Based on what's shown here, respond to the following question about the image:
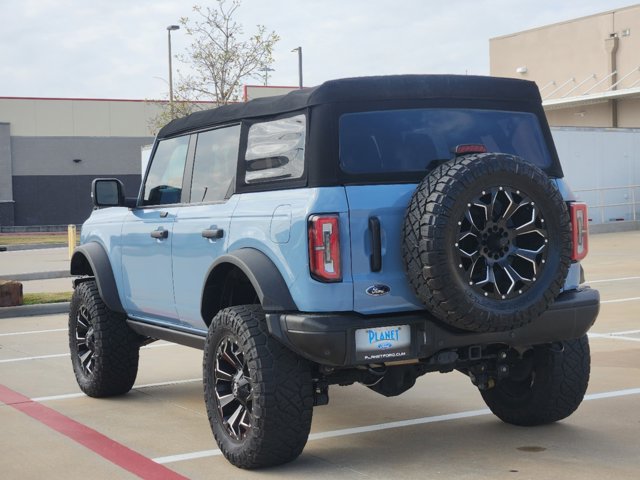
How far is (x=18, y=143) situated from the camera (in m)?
53.8

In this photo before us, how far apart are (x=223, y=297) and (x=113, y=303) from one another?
1.74m

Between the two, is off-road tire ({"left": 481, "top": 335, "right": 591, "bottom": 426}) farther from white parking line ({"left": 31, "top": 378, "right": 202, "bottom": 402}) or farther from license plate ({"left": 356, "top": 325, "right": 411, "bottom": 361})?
white parking line ({"left": 31, "top": 378, "right": 202, "bottom": 402})

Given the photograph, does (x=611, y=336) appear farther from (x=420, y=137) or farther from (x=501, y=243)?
(x=501, y=243)

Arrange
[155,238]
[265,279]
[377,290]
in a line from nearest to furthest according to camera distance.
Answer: [377,290] → [265,279] → [155,238]

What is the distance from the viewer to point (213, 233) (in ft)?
20.7

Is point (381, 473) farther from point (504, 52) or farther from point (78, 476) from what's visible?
point (504, 52)

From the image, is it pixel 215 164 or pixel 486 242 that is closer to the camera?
pixel 486 242

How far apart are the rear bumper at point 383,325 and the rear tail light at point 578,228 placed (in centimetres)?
36

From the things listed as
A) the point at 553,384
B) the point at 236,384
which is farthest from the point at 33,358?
the point at 553,384

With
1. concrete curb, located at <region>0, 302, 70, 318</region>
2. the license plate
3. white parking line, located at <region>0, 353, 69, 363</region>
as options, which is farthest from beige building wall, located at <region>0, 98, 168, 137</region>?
the license plate

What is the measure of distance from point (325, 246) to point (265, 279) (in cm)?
43

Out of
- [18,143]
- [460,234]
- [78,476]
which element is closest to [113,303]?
[78,476]

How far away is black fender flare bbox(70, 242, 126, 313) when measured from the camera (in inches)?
311

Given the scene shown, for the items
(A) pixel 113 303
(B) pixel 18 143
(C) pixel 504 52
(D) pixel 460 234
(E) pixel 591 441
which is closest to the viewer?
(D) pixel 460 234
